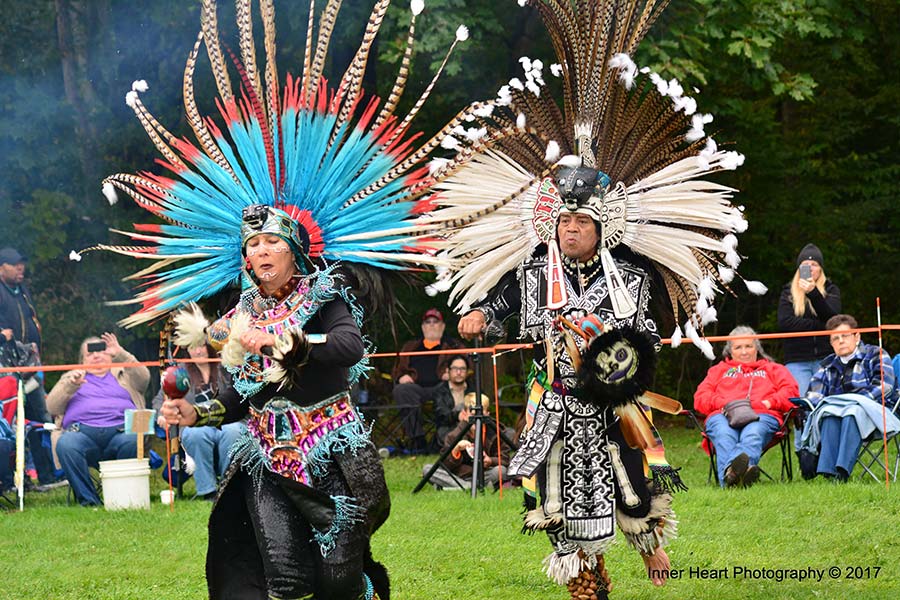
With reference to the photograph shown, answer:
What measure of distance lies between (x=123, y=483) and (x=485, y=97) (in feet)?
20.0

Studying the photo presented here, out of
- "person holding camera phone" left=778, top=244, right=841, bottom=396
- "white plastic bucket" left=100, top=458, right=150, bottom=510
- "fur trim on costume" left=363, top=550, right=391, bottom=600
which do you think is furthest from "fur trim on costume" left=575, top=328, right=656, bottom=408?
"person holding camera phone" left=778, top=244, right=841, bottom=396

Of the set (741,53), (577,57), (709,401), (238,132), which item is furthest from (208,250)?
(741,53)

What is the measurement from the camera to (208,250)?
5.62m

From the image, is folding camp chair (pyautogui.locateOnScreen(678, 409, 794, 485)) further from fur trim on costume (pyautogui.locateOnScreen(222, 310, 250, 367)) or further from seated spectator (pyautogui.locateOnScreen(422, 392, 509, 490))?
fur trim on costume (pyautogui.locateOnScreen(222, 310, 250, 367))

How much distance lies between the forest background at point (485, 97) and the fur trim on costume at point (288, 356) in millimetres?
7101

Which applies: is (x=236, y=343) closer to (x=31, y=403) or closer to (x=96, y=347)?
(x=96, y=347)

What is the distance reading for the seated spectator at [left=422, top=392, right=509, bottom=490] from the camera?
10.1m

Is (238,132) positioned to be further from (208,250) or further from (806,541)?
(806,541)

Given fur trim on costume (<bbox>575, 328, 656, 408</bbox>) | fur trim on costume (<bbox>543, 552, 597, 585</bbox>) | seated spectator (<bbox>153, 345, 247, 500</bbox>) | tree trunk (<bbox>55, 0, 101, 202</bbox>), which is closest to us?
fur trim on costume (<bbox>575, 328, 656, 408</bbox>)

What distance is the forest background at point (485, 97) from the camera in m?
12.8

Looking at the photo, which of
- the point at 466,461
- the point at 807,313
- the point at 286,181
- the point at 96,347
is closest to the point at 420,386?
the point at 466,461

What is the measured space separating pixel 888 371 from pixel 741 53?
12.9ft

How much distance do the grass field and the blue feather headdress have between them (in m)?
2.13

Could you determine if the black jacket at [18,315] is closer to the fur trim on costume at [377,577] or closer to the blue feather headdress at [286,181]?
the blue feather headdress at [286,181]
